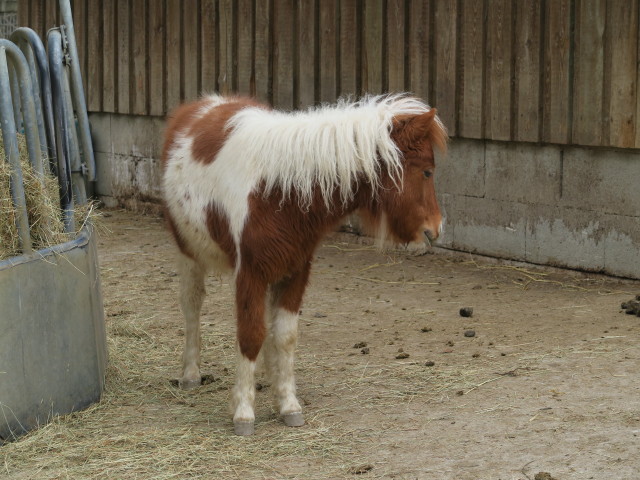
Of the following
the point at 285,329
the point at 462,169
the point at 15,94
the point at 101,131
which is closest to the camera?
the point at 285,329

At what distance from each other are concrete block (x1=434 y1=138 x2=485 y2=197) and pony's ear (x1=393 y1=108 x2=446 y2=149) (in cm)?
399

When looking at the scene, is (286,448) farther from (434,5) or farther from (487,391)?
(434,5)

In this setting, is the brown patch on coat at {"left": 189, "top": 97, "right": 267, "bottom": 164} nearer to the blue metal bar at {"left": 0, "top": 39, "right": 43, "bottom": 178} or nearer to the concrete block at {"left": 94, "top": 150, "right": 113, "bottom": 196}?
the blue metal bar at {"left": 0, "top": 39, "right": 43, "bottom": 178}

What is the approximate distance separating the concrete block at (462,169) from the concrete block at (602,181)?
837mm

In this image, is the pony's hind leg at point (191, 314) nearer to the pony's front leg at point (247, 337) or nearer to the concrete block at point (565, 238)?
the pony's front leg at point (247, 337)

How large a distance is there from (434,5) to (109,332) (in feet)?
13.0

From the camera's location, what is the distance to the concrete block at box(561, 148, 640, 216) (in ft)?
25.6

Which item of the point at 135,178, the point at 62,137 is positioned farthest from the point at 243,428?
the point at 135,178

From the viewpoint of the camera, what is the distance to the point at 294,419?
5152 millimetres

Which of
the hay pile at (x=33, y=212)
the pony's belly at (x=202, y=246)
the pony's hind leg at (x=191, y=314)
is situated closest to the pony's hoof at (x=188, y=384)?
the pony's hind leg at (x=191, y=314)

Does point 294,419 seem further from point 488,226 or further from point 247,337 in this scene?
point 488,226

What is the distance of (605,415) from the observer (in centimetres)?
→ 496

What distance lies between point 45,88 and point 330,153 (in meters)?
1.54

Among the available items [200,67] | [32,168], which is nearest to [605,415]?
[32,168]
